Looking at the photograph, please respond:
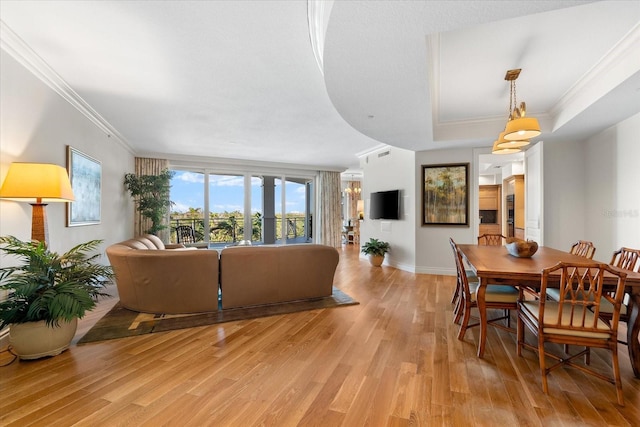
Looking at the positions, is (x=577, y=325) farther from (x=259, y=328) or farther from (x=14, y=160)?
(x=14, y=160)

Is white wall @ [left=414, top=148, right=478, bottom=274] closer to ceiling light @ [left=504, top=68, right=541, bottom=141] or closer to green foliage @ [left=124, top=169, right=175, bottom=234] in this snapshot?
A: ceiling light @ [left=504, top=68, right=541, bottom=141]

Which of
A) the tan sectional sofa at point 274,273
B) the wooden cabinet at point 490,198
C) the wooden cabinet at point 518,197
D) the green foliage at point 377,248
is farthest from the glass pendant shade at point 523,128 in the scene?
the wooden cabinet at point 490,198

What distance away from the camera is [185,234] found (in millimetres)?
7258

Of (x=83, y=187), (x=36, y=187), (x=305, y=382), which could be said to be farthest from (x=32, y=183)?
(x=305, y=382)

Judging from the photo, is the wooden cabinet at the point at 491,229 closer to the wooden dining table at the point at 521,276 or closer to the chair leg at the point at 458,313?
the wooden dining table at the point at 521,276

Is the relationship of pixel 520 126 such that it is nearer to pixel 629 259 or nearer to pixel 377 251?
pixel 629 259

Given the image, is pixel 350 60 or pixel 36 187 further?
pixel 36 187

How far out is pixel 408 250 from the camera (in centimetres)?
561

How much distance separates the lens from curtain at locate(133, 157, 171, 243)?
6367 mm

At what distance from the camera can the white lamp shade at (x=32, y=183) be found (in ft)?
7.36

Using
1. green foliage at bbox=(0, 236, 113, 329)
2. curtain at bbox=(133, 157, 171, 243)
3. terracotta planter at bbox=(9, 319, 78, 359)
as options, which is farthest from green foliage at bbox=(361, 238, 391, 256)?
terracotta planter at bbox=(9, 319, 78, 359)

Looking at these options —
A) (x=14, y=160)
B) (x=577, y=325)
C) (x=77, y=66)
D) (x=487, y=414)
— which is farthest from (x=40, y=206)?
(x=577, y=325)

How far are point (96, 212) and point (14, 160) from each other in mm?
1837

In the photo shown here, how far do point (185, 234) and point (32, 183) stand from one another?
5.13 meters
